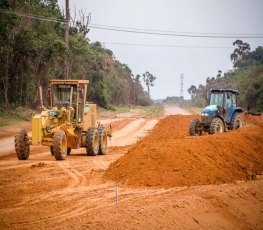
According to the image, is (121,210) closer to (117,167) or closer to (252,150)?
(117,167)

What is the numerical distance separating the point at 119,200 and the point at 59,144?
5944 mm

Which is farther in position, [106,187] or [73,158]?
[73,158]

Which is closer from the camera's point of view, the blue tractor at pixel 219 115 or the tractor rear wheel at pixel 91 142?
the tractor rear wheel at pixel 91 142

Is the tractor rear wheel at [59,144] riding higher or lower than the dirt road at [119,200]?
higher

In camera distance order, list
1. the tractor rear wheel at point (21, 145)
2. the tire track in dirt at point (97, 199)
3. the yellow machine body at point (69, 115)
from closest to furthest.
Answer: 1. the tire track in dirt at point (97, 199)
2. the tractor rear wheel at point (21, 145)
3. the yellow machine body at point (69, 115)

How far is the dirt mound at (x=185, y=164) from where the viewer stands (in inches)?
487

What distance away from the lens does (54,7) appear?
44.4 metres

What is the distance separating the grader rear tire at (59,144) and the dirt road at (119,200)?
85 cm

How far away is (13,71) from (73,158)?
18.7 metres

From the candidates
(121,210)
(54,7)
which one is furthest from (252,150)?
(54,7)

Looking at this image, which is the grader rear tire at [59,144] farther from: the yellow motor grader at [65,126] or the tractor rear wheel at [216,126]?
the tractor rear wheel at [216,126]

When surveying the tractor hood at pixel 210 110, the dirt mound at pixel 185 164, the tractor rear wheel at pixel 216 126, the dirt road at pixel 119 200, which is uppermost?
the tractor hood at pixel 210 110

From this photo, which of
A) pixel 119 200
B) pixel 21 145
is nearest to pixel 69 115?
pixel 21 145

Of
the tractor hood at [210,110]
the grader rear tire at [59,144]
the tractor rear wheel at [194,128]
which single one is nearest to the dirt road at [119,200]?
the grader rear tire at [59,144]
